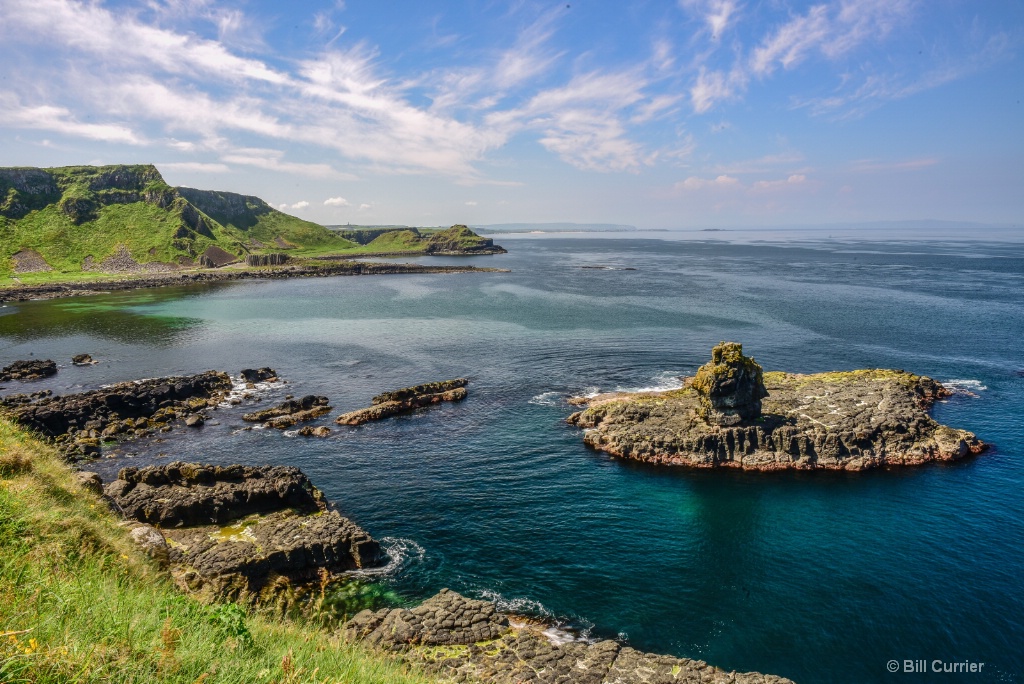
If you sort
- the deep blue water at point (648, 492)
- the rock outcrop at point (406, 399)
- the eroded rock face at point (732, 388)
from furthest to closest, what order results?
the rock outcrop at point (406, 399)
the eroded rock face at point (732, 388)
the deep blue water at point (648, 492)

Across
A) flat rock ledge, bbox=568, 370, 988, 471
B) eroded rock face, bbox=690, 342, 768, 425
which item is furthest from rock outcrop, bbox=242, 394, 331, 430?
eroded rock face, bbox=690, 342, 768, 425

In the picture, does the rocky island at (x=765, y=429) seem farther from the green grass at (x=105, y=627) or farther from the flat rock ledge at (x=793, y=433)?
the green grass at (x=105, y=627)

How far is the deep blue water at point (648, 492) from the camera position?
28844 mm

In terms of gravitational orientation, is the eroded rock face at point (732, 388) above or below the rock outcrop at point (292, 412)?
above

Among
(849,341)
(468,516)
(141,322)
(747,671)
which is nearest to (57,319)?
(141,322)

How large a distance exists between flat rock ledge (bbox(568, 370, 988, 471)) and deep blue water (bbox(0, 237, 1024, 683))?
1669 millimetres

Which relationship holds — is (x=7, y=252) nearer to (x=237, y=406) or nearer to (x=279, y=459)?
(x=237, y=406)

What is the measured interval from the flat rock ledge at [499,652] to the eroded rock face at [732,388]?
93.7 ft

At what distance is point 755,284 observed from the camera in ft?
547

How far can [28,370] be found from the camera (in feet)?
243

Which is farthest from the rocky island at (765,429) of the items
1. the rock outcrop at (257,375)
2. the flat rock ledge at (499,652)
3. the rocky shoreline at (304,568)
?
the rock outcrop at (257,375)

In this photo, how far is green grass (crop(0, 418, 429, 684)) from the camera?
830 centimetres

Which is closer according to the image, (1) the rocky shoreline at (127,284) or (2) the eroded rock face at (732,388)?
(2) the eroded rock face at (732,388)

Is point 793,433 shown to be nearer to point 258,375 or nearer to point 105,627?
point 105,627
